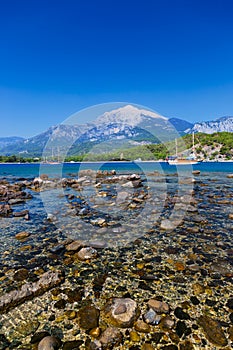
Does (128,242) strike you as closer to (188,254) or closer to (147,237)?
(147,237)

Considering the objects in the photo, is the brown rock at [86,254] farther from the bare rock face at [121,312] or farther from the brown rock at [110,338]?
the brown rock at [110,338]

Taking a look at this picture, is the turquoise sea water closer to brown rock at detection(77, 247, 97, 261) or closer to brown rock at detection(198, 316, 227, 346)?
brown rock at detection(77, 247, 97, 261)

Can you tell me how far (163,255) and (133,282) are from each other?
147cm

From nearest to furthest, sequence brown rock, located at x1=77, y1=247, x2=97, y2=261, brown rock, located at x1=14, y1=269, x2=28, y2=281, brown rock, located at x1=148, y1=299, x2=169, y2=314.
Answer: brown rock, located at x1=148, y1=299, x2=169, y2=314, brown rock, located at x1=14, y1=269, x2=28, y2=281, brown rock, located at x1=77, y1=247, x2=97, y2=261

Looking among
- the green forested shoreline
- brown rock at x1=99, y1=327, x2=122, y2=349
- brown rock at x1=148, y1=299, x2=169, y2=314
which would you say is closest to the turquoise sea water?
the green forested shoreline

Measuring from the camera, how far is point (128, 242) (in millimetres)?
6535

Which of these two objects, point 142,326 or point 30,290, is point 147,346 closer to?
→ point 142,326

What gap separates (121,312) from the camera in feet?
11.3

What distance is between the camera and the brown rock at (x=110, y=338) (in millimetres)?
2904

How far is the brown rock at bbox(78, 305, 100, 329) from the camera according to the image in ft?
10.7

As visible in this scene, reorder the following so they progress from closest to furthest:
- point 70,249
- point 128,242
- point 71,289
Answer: point 71,289, point 70,249, point 128,242

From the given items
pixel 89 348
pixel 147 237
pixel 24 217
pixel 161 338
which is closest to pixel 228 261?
pixel 147 237

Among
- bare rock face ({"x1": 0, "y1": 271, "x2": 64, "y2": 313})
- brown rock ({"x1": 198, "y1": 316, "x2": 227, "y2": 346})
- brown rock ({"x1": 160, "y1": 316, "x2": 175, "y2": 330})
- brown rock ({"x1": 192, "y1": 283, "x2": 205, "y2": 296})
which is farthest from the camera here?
brown rock ({"x1": 192, "y1": 283, "x2": 205, "y2": 296})

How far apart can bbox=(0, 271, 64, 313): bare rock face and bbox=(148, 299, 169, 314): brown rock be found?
6.41ft
